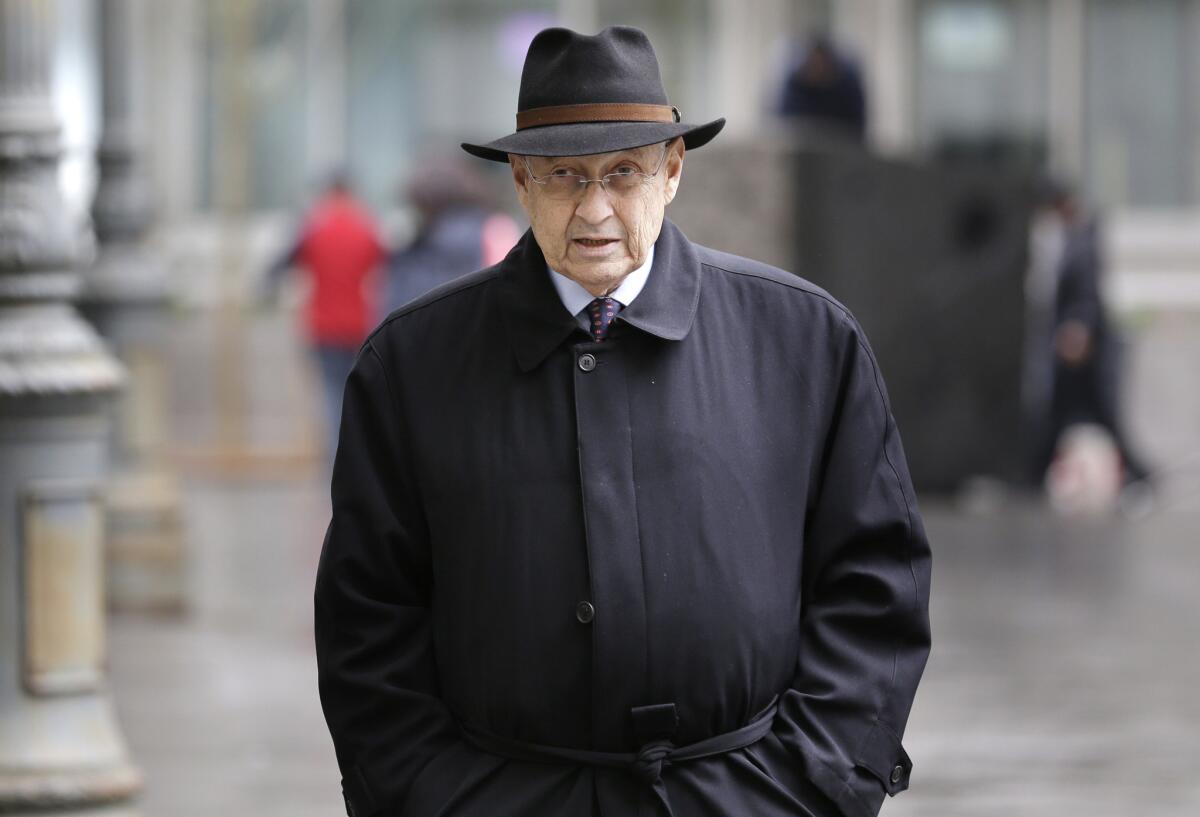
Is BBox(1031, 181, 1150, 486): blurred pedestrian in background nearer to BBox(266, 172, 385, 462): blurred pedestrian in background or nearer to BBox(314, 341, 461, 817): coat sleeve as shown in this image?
BBox(266, 172, 385, 462): blurred pedestrian in background

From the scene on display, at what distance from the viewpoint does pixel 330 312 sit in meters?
13.4

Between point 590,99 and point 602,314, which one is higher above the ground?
point 590,99

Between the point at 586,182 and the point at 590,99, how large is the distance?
111 millimetres

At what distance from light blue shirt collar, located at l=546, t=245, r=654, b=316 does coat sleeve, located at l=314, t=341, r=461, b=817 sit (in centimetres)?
27

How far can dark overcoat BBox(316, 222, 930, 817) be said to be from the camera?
298 cm

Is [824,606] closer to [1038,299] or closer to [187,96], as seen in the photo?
[1038,299]

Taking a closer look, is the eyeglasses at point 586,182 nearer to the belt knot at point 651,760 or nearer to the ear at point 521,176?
the ear at point 521,176

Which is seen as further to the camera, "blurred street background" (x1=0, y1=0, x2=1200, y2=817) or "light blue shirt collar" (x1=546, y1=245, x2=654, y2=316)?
"blurred street background" (x1=0, y1=0, x2=1200, y2=817)

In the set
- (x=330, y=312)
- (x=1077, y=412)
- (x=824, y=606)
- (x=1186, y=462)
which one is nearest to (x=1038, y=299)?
(x=1077, y=412)

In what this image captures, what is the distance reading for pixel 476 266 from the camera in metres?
9.69

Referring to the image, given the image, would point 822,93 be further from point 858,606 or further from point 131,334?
point 858,606

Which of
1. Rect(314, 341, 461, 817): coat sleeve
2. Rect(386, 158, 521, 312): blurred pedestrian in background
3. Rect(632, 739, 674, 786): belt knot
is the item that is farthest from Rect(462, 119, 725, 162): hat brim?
Rect(386, 158, 521, 312): blurred pedestrian in background

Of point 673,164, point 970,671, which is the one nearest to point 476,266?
point 970,671

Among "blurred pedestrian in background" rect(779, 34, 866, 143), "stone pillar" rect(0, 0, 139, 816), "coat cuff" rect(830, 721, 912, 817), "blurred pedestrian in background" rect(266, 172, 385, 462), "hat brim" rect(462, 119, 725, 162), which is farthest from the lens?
"blurred pedestrian in background" rect(266, 172, 385, 462)
